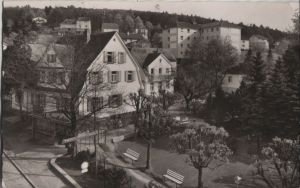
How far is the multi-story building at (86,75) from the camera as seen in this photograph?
2912mm

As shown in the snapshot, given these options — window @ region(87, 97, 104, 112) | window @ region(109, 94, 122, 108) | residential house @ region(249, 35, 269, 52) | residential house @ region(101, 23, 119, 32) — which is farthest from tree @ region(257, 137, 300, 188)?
residential house @ region(101, 23, 119, 32)

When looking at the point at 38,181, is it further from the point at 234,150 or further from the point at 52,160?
the point at 234,150

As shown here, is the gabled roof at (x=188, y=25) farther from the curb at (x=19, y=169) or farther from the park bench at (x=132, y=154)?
the curb at (x=19, y=169)

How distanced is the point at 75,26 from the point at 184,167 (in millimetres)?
1502

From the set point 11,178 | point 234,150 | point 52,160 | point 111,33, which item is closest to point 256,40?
point 234,150

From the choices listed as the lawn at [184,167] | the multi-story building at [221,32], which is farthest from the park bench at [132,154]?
the multi-story building at [221,32]

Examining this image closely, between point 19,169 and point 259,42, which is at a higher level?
point 259,42

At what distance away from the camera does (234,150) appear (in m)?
3.25

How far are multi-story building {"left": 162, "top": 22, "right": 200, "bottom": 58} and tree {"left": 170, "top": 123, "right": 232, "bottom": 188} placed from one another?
2.33ft

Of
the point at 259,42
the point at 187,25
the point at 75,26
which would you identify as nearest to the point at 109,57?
the point at 75,26

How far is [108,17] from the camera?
3.00 meters

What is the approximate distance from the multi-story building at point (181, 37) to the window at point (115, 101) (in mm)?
685

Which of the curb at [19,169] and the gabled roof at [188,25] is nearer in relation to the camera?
the curb at [19,169]

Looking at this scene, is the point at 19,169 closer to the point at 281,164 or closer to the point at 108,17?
the point at 108,17
